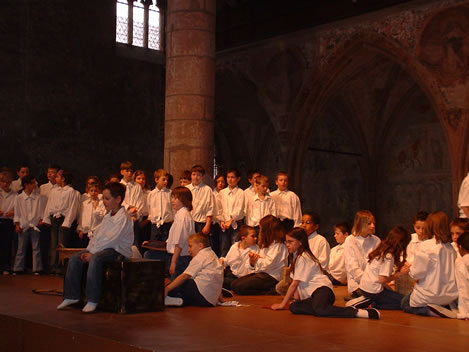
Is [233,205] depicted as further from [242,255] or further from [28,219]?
[28,219]

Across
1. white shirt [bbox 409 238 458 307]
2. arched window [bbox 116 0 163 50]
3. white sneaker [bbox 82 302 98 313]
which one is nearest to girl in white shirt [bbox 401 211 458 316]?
white shirt [bbox 409 238 458 307]

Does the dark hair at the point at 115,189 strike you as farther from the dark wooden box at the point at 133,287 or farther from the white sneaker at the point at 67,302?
the white sneaker at the point at 67,302

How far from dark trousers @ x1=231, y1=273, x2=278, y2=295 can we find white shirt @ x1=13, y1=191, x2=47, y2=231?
154 inches

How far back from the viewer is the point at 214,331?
6273 mm

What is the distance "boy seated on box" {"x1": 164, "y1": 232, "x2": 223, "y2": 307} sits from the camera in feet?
26.1

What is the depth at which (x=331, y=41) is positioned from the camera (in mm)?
18703

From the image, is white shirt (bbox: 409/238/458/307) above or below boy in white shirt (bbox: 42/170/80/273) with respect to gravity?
below

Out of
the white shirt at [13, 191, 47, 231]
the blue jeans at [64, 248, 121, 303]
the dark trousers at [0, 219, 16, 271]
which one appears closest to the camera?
the blue jeans at [64, 248, 121, 303]

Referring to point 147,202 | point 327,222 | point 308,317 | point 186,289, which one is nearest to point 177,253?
point 186,289

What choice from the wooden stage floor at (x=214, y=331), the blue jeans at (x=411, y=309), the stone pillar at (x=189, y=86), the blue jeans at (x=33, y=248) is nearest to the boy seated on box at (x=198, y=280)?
the wooden stage floor at (x=214, y=331)

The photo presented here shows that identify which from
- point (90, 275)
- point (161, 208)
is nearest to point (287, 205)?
point (161, 208)

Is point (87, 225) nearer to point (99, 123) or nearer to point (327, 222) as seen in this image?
point (99, 123)

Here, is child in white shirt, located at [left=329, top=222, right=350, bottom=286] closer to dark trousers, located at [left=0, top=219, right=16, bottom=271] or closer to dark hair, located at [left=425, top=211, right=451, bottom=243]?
dark hair, located at [left=425, top=211, right=451, bottom=243]

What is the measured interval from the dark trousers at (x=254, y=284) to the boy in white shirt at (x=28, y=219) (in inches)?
148
